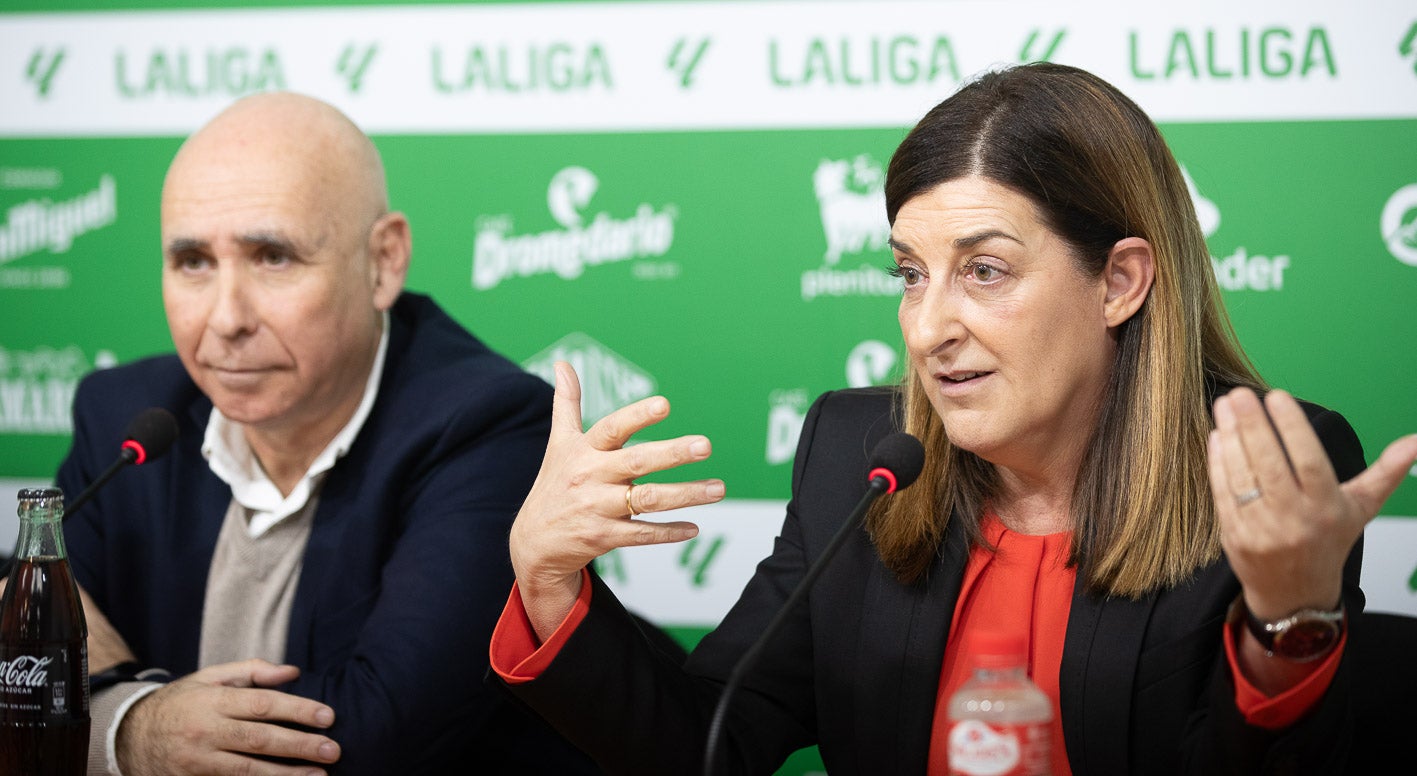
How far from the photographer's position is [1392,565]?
278 centimetres

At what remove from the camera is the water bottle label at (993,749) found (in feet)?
4.33

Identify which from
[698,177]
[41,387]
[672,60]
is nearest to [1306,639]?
[698,177]

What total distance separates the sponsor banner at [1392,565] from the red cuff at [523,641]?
1.75 meters

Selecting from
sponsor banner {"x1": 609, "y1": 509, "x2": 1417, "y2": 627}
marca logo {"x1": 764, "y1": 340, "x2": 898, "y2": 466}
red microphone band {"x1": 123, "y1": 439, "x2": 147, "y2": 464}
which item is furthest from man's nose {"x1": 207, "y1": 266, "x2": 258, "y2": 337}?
marca logo {"x1": 764, "y1": 340, "x2": 898, "y2": 466}

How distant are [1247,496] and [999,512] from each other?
2.16 ft

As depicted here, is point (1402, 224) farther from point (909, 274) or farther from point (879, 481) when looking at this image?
point (879, 481)

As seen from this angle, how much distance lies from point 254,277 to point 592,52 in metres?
1.06

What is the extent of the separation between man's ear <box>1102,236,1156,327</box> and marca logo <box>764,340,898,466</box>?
1.15 meters

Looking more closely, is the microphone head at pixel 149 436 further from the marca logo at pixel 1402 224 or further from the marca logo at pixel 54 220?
the marca logo at pixel 1402 224

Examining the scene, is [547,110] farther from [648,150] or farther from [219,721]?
[219,721]

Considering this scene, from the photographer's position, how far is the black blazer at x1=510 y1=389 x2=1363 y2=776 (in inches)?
66.9

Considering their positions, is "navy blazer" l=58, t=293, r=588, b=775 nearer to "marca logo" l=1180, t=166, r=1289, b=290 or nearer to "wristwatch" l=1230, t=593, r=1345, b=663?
"wristwatch" l=1230, t=593, r=1345, b=663

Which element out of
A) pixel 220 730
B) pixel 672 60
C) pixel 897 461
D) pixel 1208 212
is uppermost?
pixel 672 60

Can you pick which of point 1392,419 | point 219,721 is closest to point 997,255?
point 219,721
